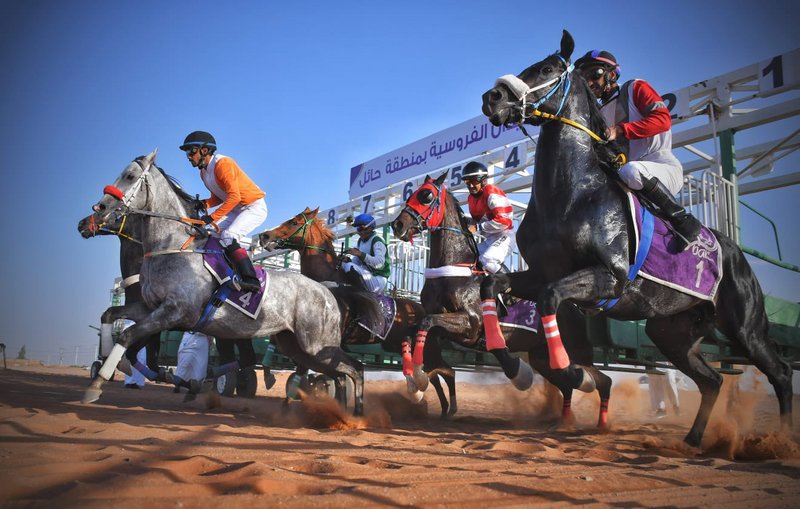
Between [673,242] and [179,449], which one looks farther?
[673,242]

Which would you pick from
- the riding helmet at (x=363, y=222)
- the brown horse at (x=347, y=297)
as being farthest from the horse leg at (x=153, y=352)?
the riding helmet at (x=363, y=222)

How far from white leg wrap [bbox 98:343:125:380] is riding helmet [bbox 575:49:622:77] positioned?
4886 millimetres

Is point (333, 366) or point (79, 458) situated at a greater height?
point (333, 366)

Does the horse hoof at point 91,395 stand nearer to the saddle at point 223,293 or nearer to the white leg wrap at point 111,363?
the white leg wrap at point 111,363

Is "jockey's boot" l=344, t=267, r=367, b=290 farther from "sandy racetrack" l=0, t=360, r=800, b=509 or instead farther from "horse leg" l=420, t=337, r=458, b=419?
"sandy racetrack" l=0, t=360, r=800, b=509

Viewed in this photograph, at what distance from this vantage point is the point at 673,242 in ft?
14.8

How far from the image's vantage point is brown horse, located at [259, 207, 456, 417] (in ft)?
23.4

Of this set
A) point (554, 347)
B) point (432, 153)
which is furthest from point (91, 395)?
point (432, 153)

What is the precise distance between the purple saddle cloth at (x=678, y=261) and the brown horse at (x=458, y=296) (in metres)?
2.01

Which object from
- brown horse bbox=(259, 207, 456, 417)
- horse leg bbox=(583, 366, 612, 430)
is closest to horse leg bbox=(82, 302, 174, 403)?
brown horse bbox=(259, 207, 456, 417)

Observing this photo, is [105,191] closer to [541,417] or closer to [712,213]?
[541,417]

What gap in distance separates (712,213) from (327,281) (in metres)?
5.21

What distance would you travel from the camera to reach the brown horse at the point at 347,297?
713 cm

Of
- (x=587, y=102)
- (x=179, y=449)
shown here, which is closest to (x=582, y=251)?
(x=587, y=102)
